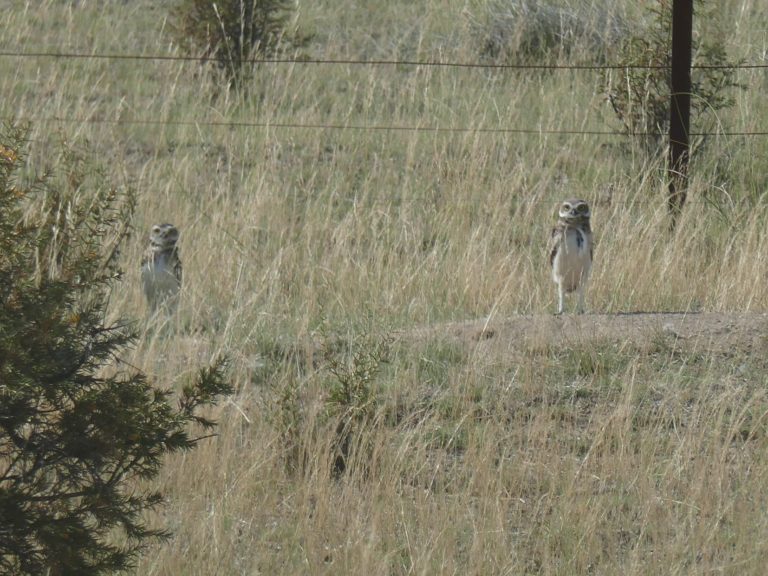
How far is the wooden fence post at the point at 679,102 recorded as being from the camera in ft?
29.2

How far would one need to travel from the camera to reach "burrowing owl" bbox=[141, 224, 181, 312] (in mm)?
8305

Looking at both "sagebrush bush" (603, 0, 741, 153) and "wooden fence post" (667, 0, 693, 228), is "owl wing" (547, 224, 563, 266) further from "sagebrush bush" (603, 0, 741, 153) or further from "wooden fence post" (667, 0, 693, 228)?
"sagebrush bush" (603, 0, 741, 153)

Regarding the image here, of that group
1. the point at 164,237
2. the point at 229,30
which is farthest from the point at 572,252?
the point at 229,30

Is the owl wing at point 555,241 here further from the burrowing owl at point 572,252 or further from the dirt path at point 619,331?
the dirt path at point 619,331

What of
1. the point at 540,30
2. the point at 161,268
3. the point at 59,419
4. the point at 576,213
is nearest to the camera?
the point at 59,419

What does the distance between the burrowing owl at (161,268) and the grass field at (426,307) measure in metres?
0.17

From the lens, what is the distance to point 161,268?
8.47m

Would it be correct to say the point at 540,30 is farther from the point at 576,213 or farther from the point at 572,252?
the point at 572,252

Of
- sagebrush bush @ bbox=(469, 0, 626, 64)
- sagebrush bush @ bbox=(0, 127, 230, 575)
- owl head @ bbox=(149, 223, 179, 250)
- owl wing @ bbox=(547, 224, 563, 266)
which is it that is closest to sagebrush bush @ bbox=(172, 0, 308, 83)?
sagebrush bush @ bbox=(469, 0, 626, 64)

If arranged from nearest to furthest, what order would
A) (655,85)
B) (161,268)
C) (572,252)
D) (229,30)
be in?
(572,252) → (161,268) → (655,85) → (229,30)

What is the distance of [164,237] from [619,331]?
3.32 meters

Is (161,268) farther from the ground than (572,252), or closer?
closer

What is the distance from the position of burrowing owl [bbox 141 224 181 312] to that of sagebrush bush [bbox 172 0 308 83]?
14.0 feet

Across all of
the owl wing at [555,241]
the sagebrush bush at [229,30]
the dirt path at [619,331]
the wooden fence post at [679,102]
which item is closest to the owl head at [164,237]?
the dirt path at [619,331]
